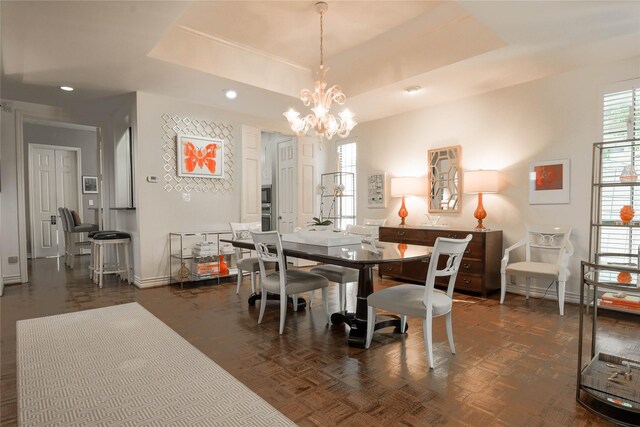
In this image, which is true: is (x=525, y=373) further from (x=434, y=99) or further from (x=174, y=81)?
(x=174, y=81)

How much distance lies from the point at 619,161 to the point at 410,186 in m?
2.35

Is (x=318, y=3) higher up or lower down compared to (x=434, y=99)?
higher up

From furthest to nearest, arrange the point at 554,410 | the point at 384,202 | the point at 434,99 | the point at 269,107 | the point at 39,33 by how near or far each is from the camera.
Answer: the point at 384,202
the point at 269,107
the point at 434,99
the point at 39,33
the point at 554,410

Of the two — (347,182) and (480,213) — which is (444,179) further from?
(347,182)

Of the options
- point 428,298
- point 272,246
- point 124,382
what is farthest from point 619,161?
point 124,382

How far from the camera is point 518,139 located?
167 inches

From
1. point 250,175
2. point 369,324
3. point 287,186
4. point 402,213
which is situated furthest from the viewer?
point 287,186

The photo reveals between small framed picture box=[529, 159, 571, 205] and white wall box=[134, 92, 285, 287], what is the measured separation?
14.2ft

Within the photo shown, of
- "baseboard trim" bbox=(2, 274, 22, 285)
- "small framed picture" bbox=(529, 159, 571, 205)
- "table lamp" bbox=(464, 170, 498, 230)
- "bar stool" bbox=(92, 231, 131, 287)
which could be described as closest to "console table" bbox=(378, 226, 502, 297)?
"table lamp" bbox=(464, 170, 498, 230)

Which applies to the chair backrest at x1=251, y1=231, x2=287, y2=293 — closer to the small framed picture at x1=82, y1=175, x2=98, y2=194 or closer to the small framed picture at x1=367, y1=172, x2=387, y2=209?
the small framed picture at x1=367, y1=172, x2=387, y2=209

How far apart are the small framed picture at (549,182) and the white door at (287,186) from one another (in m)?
3.66

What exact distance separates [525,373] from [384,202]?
381 cm

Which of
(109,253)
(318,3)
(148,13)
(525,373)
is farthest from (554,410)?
(109,253)

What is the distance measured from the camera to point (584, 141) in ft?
12.3
